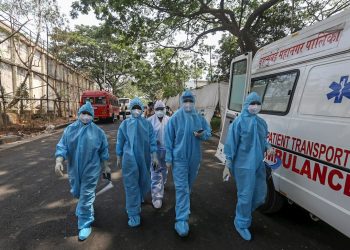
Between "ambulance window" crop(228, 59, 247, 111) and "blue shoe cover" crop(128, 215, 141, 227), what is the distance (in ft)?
8.41

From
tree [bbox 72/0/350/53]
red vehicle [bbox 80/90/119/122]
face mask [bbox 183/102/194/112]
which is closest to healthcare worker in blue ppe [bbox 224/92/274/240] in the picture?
face mask [bbox 183/102/194/112]

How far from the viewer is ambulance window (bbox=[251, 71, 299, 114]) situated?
3510 mm

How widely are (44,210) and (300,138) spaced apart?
3562 mm

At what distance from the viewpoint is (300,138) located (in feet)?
10.1

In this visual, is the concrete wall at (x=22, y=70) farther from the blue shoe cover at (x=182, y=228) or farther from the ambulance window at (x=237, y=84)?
the blue shoe cover at (x=182, y=228)

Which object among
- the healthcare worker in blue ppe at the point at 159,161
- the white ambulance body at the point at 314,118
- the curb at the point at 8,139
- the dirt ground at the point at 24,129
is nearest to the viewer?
the white ambulance body at the point at 314,118

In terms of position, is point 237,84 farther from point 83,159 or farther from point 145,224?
point 83,159

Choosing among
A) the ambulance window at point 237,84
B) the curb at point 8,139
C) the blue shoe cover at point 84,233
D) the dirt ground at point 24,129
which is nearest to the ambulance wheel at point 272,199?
the ambulance window at point 237,84

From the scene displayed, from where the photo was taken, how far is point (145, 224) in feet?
11.9

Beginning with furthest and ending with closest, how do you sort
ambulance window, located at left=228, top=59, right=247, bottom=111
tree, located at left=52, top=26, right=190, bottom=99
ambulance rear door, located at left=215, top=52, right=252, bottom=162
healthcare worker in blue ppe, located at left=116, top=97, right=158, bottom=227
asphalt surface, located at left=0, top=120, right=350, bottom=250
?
tree, located at left=52, top=26, right=190, bottom=99 < ambulance window, located at left=228, top=59, right=247, bottom=111 < ambulance rear door, located at left=215, top=52, right=252, bottom=162 < healthcare worker in blue ppe, located at left=116, top=97, right=158, bottom=227 < asphalt surface, located at left=0, top=120, right=350, bottom=250

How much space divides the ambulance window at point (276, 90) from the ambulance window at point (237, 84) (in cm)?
37

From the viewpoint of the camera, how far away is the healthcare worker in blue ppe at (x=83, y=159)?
10.7ft

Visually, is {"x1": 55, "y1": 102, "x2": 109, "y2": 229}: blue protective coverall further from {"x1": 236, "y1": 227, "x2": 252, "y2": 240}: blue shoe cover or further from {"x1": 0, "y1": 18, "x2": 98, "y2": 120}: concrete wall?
{"x1": 0, "y1": 18, "x2": 98, "y2": 120}: concrete wall

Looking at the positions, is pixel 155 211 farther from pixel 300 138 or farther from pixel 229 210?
pixel 300 138
